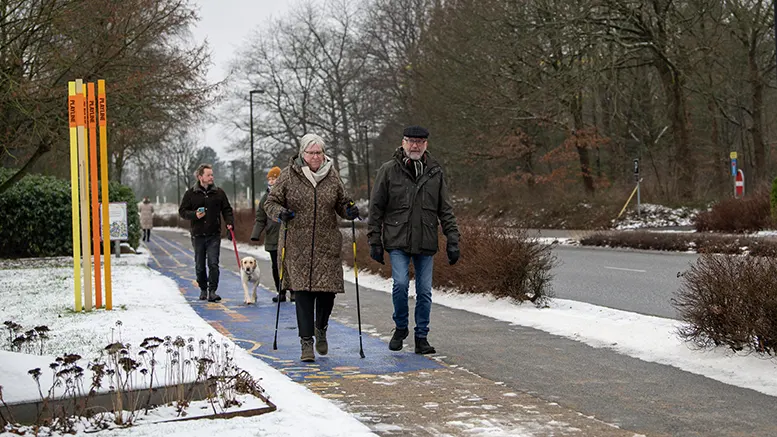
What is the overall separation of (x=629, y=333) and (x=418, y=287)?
2162 mm

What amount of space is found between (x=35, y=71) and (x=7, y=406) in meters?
13.4

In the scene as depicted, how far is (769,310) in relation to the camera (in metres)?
7.62

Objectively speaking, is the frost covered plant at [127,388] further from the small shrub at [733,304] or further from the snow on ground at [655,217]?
the snow on ground at [655,217]

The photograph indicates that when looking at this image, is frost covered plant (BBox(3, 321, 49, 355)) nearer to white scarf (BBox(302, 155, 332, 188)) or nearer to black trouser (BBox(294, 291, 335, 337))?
black trouser (BBox(294, 291, 335, 337))

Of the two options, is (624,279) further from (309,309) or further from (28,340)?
(28,340)

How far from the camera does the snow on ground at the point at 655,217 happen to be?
113ft

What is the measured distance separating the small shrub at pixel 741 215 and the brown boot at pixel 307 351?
19.4 m

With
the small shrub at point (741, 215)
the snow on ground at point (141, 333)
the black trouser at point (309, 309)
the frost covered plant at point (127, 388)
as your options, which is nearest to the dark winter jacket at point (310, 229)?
the black trouser at point (309, 309)

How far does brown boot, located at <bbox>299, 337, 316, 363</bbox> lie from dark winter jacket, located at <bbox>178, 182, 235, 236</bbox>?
6.03m

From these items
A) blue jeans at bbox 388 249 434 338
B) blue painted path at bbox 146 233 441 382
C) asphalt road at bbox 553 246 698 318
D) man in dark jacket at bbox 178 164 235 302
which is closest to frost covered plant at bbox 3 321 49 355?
blue painted path at bbox 146 233 441 382

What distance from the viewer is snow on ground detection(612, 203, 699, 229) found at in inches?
1359

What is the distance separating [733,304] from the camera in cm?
796

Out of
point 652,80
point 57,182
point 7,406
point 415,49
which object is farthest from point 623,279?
point 415,49

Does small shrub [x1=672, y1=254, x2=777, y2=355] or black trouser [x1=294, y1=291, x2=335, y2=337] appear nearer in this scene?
small shrub [x1=672, y1=254, x2=777, y2=355]
